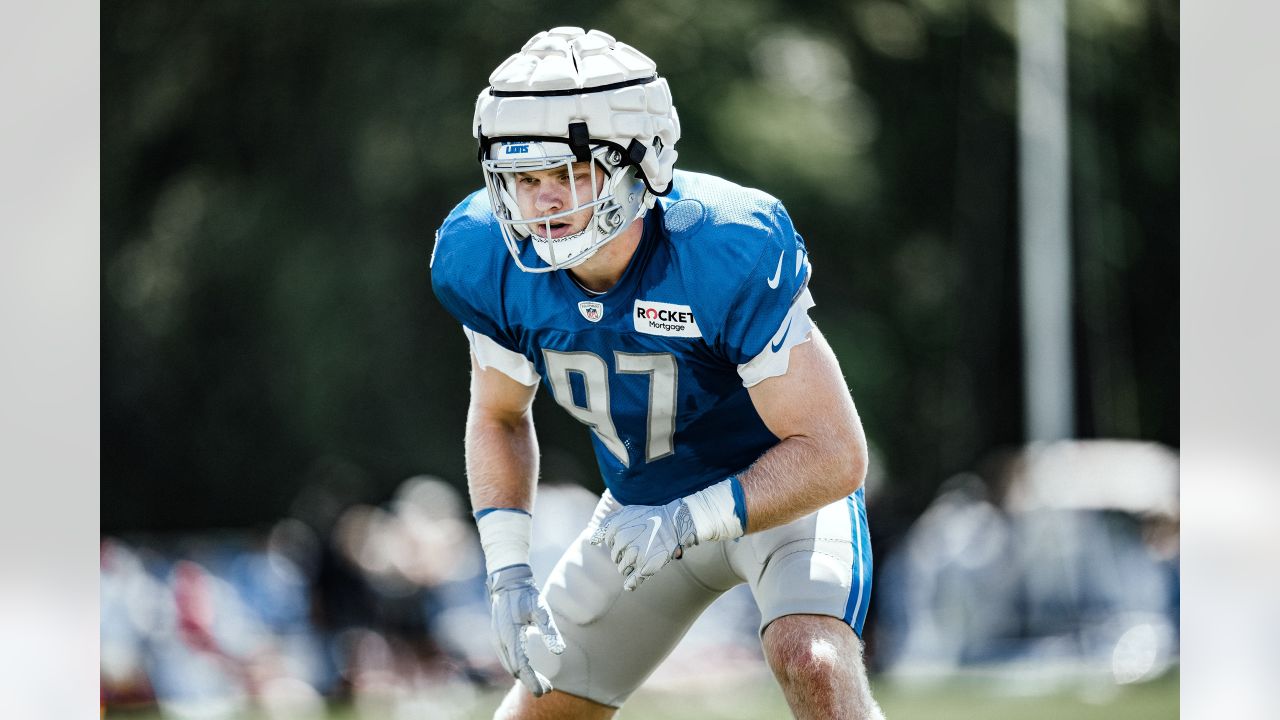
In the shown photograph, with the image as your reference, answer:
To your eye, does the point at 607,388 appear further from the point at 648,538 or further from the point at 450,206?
the point at 450,206

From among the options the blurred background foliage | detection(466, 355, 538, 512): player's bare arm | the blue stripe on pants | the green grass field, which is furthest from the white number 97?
the blurred background foliage

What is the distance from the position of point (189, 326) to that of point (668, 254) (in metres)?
2.26

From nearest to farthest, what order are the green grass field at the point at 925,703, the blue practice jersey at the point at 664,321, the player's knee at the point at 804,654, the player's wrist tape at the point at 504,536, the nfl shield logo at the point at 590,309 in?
the player's knee at the point at 804,654
the blue practice jersey at the point at 664,321
the nfl shield logo at the point at 590,309
the player's wrist tape at the point at 504,536
the green grass field at the point at 925,703

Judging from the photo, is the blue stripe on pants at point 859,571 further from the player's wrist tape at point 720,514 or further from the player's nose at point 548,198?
the player's nose at point 548,198

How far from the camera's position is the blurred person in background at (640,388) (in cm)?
210

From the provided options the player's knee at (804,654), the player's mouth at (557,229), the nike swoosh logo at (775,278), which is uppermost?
the player's mouth at (557,229)

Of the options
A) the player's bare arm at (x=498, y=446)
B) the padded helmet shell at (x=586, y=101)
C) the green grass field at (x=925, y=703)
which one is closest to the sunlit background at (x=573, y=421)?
the green grass field at (x=925, y=703)

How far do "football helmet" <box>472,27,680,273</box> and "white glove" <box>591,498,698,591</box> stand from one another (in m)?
0.39

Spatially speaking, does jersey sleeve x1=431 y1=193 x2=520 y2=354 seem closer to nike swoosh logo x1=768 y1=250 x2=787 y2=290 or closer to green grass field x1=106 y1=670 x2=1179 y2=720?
nike swoosh logo x1=768 y1=250 x2=787 y2=290

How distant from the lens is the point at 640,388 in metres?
2.29

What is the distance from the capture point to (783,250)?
214 cm

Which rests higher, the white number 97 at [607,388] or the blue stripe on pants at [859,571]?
the white number 97 at [607,388]

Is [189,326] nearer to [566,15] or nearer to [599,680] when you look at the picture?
[566,15]
